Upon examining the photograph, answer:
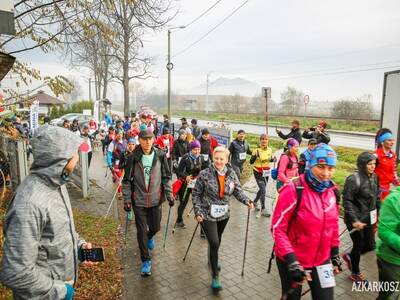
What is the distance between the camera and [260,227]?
7031 mm

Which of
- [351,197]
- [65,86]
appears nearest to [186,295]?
[351,197]

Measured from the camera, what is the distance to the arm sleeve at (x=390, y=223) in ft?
10.4

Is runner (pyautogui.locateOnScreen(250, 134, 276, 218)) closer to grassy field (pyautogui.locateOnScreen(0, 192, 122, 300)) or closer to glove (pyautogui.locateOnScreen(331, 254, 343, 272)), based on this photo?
grassy field (pyautogui.locateOnScreen(0, 192, 122, 300))

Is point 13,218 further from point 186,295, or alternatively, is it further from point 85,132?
point 85,132

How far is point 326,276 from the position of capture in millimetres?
2971

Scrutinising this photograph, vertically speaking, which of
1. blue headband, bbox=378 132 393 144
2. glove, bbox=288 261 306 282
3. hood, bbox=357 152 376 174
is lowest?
glove, bbox=288 261 306 282

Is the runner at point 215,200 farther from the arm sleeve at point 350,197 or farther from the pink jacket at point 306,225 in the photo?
the pink jacket at point 306,225

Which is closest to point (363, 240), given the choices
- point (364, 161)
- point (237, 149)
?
point (364, 161)

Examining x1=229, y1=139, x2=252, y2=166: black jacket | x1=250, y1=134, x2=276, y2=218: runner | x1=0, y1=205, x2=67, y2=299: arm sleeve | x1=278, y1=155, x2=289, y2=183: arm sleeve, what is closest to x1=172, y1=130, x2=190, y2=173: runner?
x1=229, y1=139, x2=252, y2=166: black jacket

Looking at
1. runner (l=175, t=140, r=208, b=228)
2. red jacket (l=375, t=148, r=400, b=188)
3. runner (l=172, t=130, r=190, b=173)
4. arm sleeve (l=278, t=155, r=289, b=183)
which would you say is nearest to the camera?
red jacket (l=375, t=148, r=400, b=188)

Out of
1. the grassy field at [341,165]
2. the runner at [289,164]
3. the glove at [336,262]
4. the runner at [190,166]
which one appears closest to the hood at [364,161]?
the glove at [336,262]

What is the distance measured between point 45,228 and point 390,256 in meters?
3.26

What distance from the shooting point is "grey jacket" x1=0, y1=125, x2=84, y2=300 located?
191cm

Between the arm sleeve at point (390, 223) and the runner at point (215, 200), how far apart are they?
185 centimetres
